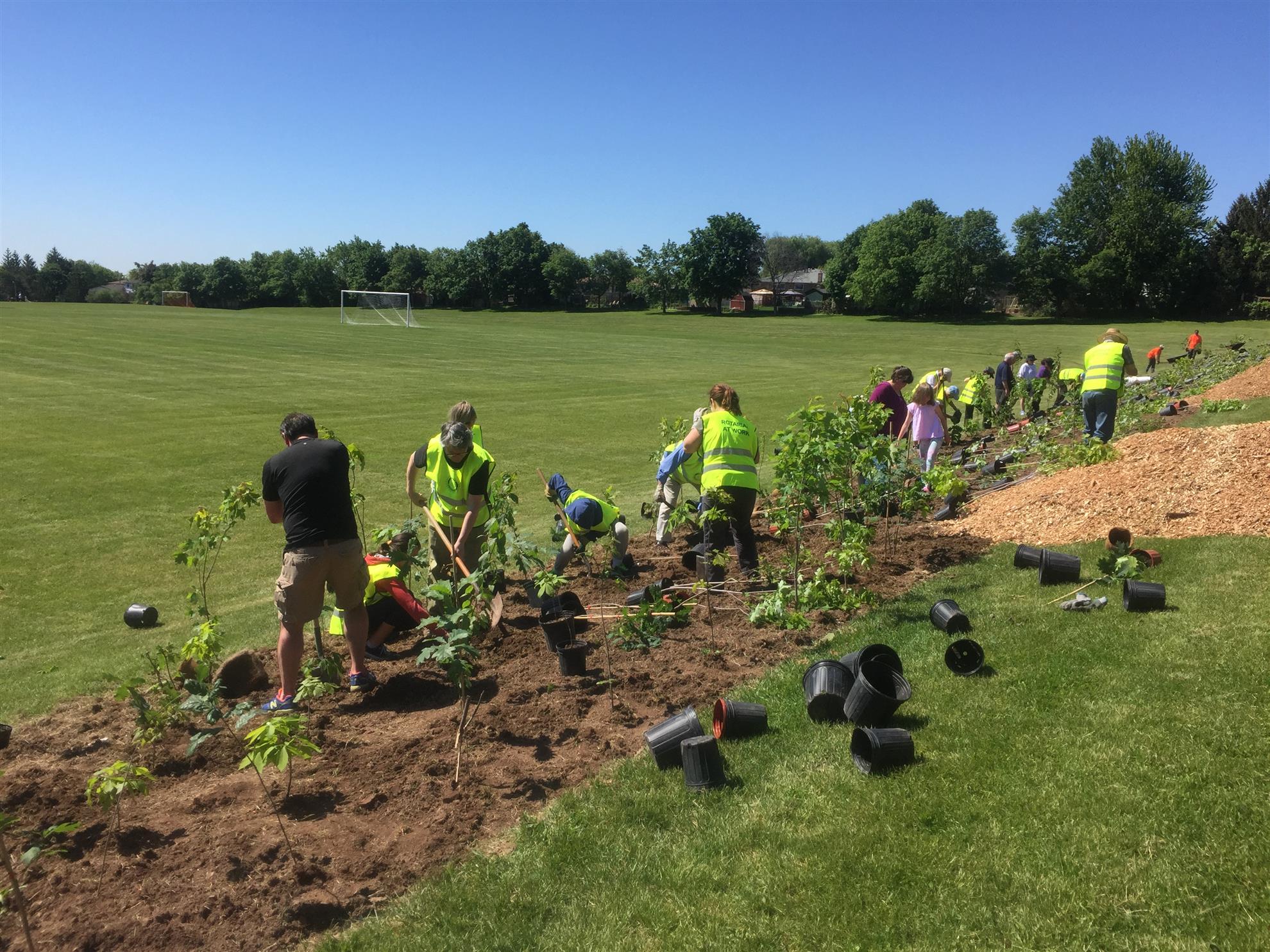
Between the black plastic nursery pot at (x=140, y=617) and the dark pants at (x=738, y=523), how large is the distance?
5.14 meters

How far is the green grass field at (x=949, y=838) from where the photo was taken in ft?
10.6

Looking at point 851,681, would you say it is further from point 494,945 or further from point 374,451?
point 374,451

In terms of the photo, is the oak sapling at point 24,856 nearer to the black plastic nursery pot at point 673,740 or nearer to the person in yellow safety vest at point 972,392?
the black plastic nursery pot at point 673,740

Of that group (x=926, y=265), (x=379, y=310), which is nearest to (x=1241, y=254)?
(x=926, y=265)

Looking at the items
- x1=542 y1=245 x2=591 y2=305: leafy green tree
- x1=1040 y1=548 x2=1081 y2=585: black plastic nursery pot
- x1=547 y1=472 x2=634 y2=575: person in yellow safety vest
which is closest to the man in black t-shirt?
x1=547 y1=472 x2=634 y2=575: person in yellow safety vest

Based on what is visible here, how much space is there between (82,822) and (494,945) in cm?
237

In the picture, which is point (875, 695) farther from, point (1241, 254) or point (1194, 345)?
point (1241, 254)

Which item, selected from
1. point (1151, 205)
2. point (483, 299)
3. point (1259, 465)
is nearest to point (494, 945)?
point (1259, 465)

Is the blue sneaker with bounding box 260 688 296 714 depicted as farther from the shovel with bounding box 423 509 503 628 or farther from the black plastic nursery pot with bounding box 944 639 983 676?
the black plastic nursery pot with bounding box 944 639 983 676

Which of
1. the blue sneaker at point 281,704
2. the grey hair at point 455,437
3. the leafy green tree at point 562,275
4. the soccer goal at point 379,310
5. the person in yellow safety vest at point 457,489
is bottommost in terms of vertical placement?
the blue sneaker at point 281,704

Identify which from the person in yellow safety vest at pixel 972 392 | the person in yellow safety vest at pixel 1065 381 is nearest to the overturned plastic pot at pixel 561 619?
the person in yellow safety vest at pixel 972 392

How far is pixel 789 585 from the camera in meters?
6.82

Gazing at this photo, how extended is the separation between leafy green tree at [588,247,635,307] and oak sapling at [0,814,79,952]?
11317 centimetres

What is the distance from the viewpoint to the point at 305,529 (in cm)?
545
